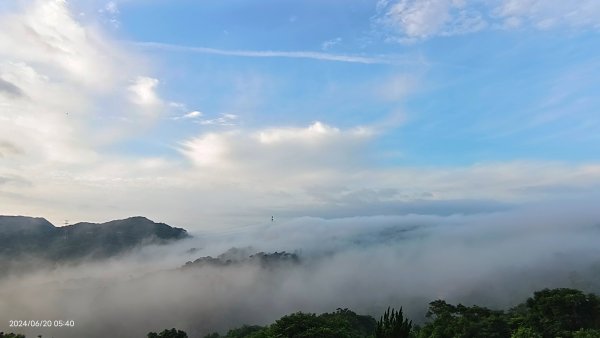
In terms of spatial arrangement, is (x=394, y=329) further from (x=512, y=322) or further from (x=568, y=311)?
(x=568, y=311)

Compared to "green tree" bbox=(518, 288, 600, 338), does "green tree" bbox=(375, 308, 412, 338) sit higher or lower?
higher

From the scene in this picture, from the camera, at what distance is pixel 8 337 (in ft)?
245

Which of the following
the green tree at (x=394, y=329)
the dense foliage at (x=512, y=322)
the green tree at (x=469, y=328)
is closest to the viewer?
the green tree at (x=394, y=329)

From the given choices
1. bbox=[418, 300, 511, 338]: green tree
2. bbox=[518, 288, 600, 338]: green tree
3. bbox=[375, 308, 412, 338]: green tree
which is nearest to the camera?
bbox=[375, 308, 412, 338]: green tree

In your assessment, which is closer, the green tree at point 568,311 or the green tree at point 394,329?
the green tree at point 394,329

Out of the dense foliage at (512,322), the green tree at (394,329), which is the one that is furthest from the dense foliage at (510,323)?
the green tree at (394,329)

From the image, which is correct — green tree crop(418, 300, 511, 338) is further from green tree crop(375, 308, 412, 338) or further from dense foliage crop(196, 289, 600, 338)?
green tree crop(375, 308, 412, 338)

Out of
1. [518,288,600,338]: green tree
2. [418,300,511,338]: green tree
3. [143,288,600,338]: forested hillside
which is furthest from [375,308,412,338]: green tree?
[518,288,600,338]: green tree

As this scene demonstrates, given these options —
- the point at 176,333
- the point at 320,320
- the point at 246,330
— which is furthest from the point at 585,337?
the point at 246,330

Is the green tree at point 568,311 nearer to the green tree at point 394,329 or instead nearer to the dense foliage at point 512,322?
the dense foliage at point 512,322

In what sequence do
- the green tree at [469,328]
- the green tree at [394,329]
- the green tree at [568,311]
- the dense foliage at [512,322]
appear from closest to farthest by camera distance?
the green tree at [394,329], the dense foliage at [512,322], the green tree at [469,328], the green tree at [568,311]

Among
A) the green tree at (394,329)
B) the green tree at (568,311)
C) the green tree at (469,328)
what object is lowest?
the green tree at (469,328)

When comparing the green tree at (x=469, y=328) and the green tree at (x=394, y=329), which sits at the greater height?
the green tree at (x=394, y=329)

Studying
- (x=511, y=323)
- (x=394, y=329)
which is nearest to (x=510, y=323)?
(x=511, y=323)
